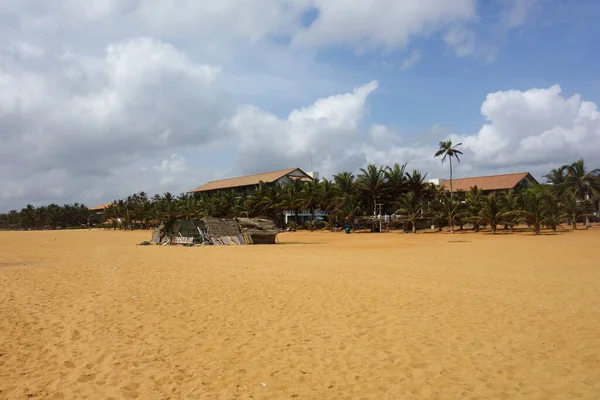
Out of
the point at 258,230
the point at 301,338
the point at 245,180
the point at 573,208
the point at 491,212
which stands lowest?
the point at 301,338

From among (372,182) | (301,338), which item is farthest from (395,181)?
(301,338)

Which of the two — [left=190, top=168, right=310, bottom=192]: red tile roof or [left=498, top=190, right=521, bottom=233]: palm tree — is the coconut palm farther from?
[left=190, top=168, right=310, bottom=192]: red tile roof

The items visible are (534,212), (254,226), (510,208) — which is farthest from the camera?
(510,208)

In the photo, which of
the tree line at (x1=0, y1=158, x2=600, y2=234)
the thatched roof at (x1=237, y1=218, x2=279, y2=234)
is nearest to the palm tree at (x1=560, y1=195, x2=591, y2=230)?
the tree line at (x1=0, y1=158, x2=600, y2=234)

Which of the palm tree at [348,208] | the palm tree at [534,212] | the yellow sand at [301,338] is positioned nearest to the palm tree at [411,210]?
the palm tree at [348,208]

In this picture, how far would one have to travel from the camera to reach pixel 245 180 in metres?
70.6

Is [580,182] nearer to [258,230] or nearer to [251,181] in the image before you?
[258,230]

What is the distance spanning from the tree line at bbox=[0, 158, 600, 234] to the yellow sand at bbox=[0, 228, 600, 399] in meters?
23.2

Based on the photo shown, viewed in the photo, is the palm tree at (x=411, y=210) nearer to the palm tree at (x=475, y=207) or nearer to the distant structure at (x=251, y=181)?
the palm tree at (x=475, y=207)

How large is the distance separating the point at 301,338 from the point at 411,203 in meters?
36.8

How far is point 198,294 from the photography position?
961 centimetres

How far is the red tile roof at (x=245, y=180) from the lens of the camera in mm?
64625

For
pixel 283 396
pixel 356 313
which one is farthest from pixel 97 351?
pixel 356 313

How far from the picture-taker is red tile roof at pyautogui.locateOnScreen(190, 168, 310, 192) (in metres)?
64.6
